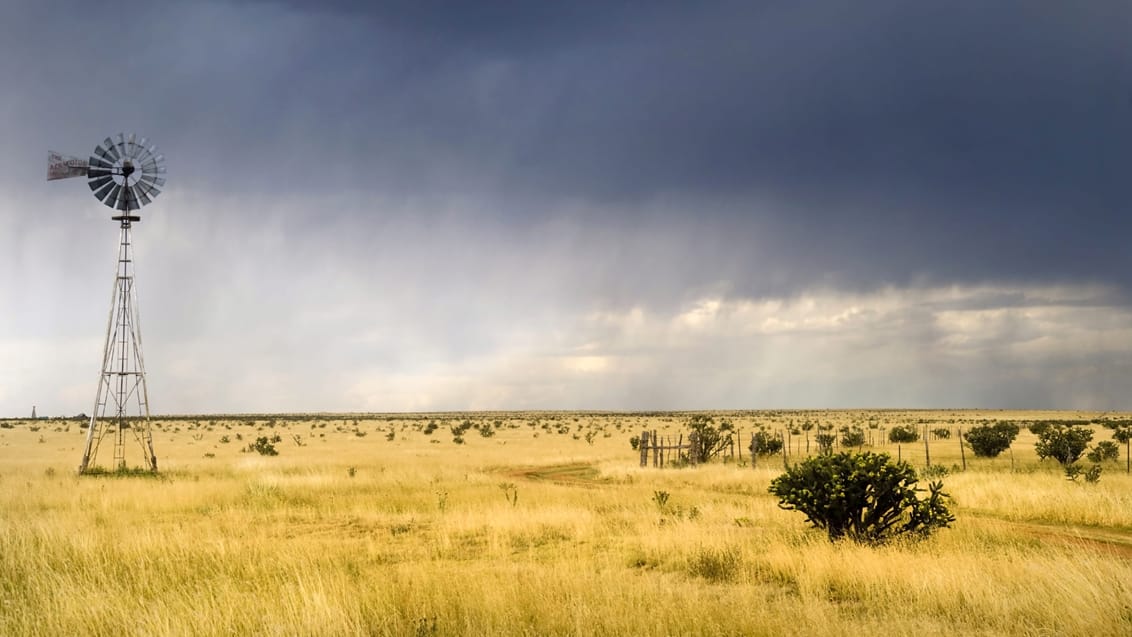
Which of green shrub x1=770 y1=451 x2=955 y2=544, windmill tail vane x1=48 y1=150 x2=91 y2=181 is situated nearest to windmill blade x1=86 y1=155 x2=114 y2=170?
windmill tail vane x1=48 y1=150 x2=91 y2=181

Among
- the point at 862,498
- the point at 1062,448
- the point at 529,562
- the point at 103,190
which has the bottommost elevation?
the point at 1062,448

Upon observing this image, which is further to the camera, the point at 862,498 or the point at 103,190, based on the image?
the point at 103,190

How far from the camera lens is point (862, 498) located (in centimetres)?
1466

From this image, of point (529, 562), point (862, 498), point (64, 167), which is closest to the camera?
point (529, 562)

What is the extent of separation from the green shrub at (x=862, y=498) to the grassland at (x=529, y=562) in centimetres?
56

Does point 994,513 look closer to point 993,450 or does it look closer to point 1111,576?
point 1111,576

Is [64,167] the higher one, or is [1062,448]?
[64,167]

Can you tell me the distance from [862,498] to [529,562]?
23.6 ft

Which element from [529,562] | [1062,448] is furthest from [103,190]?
[1062,448]

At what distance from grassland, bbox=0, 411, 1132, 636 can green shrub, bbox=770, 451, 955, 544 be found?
563mm

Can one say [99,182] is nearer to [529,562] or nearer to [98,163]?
[98,163]

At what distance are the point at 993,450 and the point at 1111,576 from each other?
116ft

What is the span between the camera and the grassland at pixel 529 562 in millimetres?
8141

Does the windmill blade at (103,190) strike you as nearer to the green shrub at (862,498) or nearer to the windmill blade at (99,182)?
the windmill blade at (99,182)
